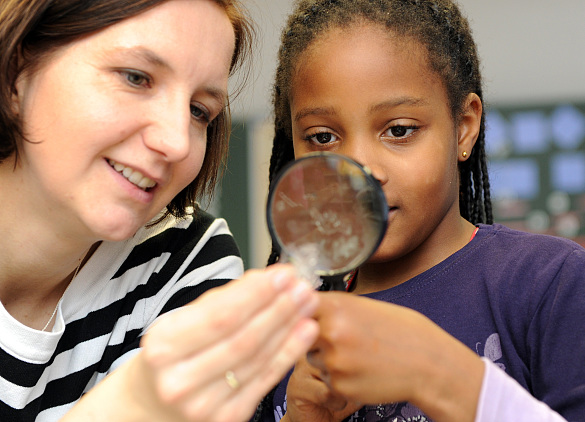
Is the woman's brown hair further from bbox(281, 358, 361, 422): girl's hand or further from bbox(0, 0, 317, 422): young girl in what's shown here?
bbox(281, 358, 361, 422): girl's hand

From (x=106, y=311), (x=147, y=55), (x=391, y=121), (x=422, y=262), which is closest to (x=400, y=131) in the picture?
(x=391, y=121)

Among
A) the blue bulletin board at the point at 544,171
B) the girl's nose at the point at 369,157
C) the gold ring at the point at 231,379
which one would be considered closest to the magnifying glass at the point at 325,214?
the gold ring at the point at 231,379

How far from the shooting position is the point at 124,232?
1.45 metres

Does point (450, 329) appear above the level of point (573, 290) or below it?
below

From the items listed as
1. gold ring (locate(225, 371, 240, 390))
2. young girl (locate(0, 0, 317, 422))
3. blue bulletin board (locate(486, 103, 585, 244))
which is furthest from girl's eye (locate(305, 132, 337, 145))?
blue bulletin board (locate(486, 103, 585, 244))

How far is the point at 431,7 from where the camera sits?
1665mm

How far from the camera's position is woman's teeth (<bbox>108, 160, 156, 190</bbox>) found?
1427 mm

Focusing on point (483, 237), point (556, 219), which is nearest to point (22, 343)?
point (483, 237)

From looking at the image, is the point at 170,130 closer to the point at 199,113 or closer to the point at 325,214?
the point at 199,113

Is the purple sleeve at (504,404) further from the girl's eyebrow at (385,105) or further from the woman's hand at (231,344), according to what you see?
the girl's eyebrow at (385,105)

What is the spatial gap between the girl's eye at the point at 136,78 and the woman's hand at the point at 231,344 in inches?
26.2

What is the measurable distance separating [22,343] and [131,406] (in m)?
0.67

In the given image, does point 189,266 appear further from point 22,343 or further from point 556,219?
point 556,219

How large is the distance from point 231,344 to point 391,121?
76 cm
